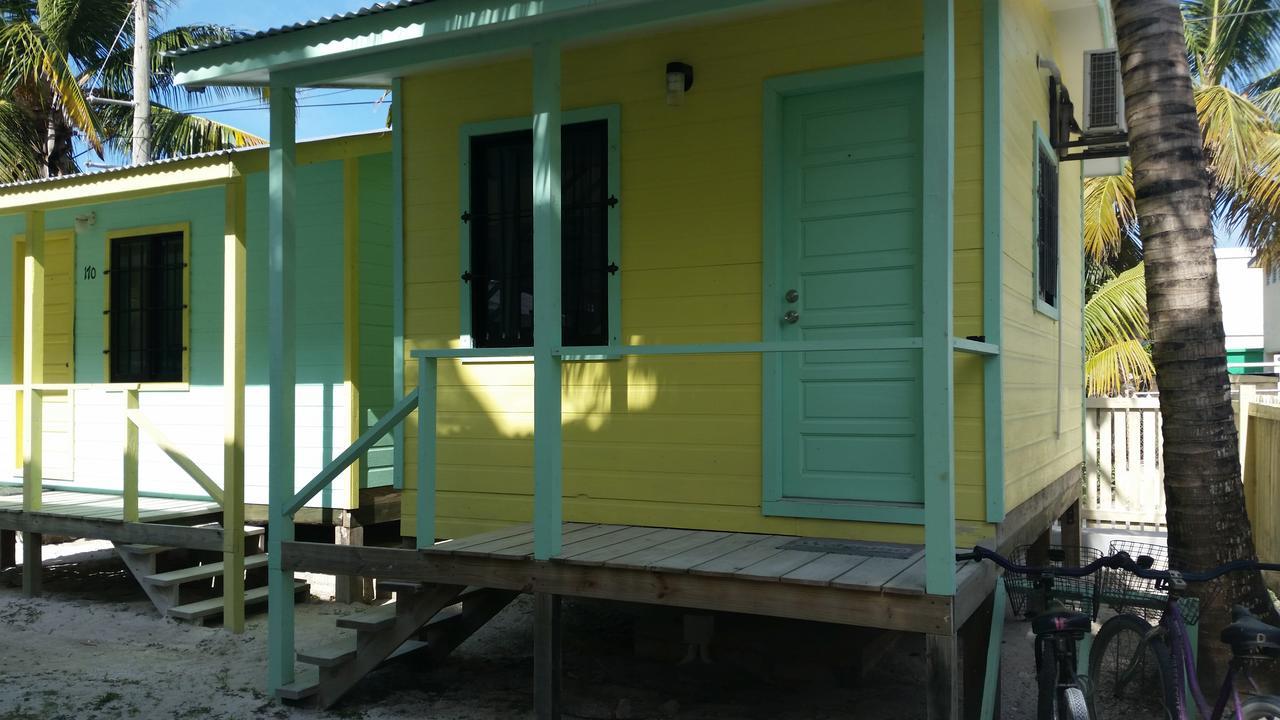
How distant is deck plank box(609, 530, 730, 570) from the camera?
434 centimetres

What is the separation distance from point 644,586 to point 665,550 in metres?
0.33

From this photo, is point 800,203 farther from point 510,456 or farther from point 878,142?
point 510,456

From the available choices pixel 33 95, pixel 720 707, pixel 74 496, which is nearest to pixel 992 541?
pixel 720 707

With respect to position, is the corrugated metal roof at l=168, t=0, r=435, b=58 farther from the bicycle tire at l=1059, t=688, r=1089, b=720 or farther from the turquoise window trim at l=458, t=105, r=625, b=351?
the bicycle tire at l=1059, t=688, r=1089, b=720

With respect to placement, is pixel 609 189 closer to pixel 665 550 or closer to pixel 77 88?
pixel 665 550

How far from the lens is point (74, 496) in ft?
28.1

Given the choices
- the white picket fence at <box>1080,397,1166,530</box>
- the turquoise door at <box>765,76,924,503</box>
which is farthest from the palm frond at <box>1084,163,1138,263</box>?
the turquoise door at <box>765,76,924,503</box>

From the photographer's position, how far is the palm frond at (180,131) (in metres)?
19.0

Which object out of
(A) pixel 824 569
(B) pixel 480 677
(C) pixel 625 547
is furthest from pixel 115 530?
(A) pixel 824 569

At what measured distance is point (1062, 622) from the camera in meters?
3.43

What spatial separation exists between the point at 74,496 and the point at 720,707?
6.23 metres

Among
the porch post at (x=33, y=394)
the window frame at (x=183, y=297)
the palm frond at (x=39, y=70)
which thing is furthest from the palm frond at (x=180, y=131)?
the porch post at (x=33, y=394)

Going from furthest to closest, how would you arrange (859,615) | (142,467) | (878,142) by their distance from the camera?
(142,467) → (878,142) → (859,615)

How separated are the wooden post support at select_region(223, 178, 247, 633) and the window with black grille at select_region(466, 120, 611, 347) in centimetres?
191
